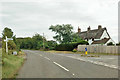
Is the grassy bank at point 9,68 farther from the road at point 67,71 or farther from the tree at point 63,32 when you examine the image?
the tree at point 63,32

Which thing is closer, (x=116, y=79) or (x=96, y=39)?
(x=116, y=79)

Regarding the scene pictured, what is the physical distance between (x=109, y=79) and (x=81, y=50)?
32639 millimetres

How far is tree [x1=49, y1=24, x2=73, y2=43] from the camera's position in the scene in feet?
183

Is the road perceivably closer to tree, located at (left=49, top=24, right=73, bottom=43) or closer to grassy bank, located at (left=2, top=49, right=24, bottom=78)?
grassy bank, located at (left=2, top=49, right=24, bottom=78)

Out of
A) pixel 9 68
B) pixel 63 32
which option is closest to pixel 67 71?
pixel 9 68

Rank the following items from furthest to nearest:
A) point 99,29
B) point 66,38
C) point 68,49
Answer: point 99,29
point 66,38
point 68,49

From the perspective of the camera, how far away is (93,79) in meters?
7.32

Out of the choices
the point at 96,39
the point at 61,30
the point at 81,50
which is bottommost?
the point at 81,50

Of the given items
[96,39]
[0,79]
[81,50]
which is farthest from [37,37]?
[0,79]

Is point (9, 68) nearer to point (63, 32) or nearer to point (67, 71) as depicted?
point (67, 71)

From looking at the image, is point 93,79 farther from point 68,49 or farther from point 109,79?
point 68,49

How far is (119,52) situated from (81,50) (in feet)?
36.8

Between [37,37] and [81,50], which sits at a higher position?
[37,37]

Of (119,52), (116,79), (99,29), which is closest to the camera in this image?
(116,79)
